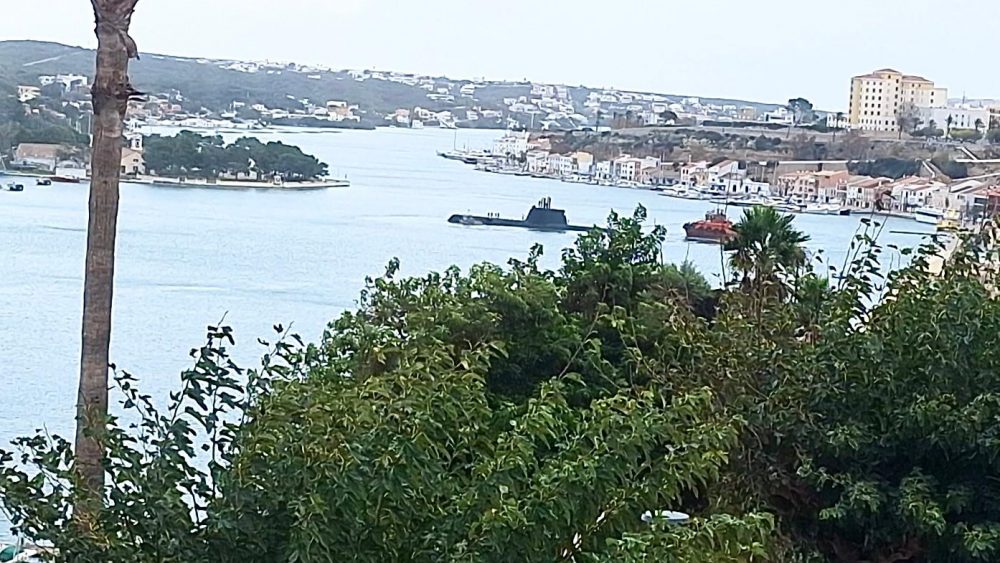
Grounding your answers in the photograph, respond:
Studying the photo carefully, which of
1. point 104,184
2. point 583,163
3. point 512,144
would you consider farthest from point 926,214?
point 512,144

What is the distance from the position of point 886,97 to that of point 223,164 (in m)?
12.4

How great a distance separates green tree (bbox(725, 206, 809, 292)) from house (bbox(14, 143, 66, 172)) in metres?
15.9

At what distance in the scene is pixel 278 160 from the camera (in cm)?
2967

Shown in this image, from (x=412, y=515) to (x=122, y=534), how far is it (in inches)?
38.1

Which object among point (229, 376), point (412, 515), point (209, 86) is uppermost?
point (209, 86)

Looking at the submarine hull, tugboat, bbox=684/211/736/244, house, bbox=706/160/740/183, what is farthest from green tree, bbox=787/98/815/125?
tugboat, bbox=684/211/736/244

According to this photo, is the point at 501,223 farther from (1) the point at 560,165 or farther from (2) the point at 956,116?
(2) the point at 956,116

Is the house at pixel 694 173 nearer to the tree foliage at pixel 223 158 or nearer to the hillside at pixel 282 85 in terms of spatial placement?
the hillside at pixel 282 85

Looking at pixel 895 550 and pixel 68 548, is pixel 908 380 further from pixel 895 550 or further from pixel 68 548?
pixel 68 548

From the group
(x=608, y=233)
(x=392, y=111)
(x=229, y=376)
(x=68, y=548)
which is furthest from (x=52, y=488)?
(x=392, y=111)

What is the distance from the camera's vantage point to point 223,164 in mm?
27688

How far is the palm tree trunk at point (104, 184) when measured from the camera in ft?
18.9

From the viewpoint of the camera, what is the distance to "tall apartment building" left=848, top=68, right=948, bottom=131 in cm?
2152

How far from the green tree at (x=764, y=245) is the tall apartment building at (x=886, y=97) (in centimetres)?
1154
